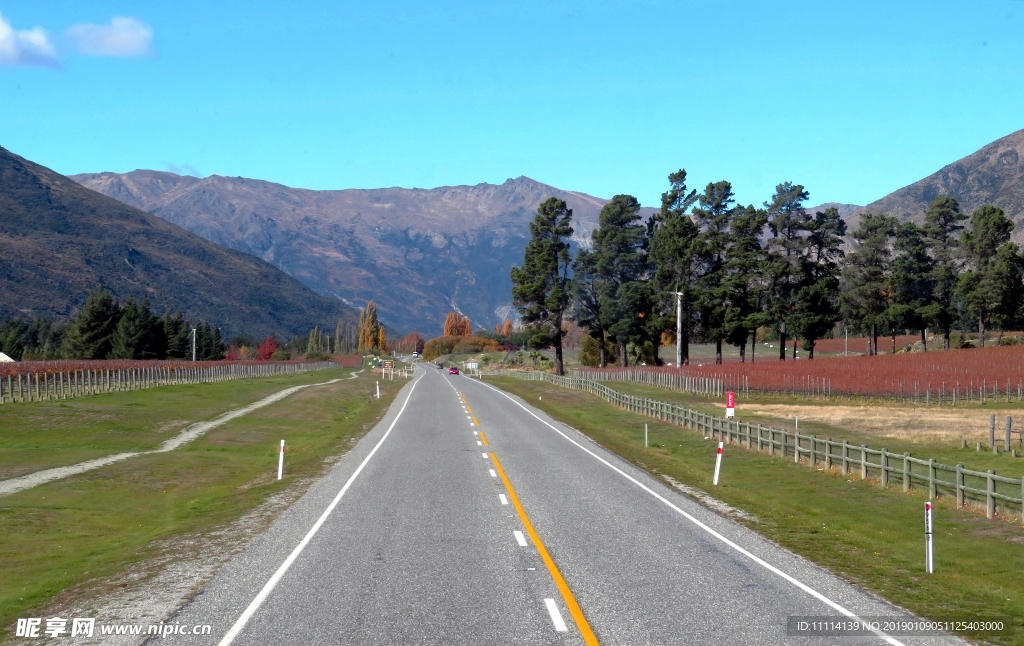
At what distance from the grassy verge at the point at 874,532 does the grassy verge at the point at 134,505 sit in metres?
10.9

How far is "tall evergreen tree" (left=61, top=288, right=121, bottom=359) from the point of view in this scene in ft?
397

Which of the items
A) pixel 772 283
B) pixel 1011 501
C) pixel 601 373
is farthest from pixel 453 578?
pixel 772 283

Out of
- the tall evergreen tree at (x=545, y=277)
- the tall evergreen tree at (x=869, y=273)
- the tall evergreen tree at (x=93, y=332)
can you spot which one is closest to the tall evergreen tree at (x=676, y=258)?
the tall evergreen tree at (x=545, y=277)

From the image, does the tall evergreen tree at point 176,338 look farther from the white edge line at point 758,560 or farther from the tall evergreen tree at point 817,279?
the white edge line at point 758,560

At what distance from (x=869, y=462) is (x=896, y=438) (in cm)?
1246

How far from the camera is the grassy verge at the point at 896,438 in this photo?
94.6 feet

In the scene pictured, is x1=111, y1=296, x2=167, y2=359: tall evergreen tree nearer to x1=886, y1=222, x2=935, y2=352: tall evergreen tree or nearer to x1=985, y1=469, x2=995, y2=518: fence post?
x1=886, y1=222, x2=935, y2=352: tall evergreen tree

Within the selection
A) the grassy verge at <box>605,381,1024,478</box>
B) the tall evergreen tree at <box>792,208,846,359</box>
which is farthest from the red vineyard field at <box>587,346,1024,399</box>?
the tall evergreen tree at <box>792,208,846,359</box>

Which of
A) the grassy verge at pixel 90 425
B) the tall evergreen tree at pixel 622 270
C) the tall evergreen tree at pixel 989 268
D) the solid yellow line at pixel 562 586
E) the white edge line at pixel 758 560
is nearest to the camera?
the solid yellow line at pixel 562 586

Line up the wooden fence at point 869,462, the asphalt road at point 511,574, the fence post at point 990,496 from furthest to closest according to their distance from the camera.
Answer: the wooden fence at point 869,462
the fence post at point 990,496
the asphalt road at point 511,574

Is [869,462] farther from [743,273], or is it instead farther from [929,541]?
[743,273]

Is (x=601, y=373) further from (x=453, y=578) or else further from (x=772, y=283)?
(x=453, y=578)

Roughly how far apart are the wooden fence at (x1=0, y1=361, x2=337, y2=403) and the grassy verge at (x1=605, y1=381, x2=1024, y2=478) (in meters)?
37.6

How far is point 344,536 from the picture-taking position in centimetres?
1588
